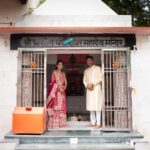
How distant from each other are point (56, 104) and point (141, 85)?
240cm

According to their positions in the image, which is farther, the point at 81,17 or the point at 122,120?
the point at 81,17

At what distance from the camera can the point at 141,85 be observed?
9938 millimetres

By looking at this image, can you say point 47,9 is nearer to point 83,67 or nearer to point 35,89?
point 35,89

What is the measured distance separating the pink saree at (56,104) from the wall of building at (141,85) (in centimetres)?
198

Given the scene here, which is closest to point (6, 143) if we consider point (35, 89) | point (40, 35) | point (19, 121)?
point (19, 121)

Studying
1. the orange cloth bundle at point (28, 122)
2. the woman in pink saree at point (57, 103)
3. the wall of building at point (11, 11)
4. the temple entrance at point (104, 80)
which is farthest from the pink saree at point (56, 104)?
the wall of building at point (11, 11)

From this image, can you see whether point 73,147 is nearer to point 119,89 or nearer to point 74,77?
point 119,89

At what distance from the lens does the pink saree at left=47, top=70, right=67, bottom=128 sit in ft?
33.1

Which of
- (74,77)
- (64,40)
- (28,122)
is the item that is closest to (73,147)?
(28,122)

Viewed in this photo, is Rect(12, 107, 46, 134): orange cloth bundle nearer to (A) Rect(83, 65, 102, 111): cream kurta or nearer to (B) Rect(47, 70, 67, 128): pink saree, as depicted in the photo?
(B) Rect(47, 70, 67, 128): pink saree

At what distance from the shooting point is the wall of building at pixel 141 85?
32.5ft

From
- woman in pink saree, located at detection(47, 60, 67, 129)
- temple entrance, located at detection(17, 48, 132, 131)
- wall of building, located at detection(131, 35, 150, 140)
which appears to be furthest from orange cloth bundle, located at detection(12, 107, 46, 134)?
wall of building, located at detection(131, 35, 150, 140)

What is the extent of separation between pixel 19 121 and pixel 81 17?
3429 mm

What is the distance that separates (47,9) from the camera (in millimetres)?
11242
